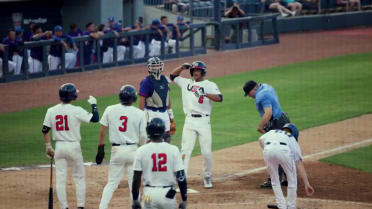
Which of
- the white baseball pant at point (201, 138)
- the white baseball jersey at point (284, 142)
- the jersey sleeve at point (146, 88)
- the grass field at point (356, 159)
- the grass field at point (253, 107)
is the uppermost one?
the jersey sleeve at point (146, 88)

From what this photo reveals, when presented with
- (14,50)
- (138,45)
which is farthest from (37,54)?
(138,45)

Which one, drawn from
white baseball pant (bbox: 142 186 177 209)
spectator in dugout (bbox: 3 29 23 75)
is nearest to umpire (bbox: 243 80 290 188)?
white baseball pant (bbox: 142 186 177 209)

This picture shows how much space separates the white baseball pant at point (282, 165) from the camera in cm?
985

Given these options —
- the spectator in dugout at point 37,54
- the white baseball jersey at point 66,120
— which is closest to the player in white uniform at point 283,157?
the white baseball jersey at point 66,120

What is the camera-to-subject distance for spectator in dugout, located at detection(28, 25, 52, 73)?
22391 millimetres

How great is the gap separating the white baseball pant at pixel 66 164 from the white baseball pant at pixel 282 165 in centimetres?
238

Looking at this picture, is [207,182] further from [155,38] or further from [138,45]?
[155,38]

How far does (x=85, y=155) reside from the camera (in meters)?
14.3

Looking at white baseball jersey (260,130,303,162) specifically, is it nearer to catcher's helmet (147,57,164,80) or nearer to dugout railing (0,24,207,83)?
catcher's helmet (147,57,164,80)

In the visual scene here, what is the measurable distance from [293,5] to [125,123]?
24.3 metres

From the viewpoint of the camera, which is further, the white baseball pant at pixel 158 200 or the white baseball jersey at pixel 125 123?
the white baseball jersey at pixel 125 123

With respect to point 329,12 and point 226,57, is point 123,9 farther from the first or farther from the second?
point 329,12

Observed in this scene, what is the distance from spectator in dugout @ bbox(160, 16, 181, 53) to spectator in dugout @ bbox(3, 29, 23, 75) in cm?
532

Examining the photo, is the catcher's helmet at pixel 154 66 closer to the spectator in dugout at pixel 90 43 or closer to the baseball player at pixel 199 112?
the baseball player at pixel 199 112
